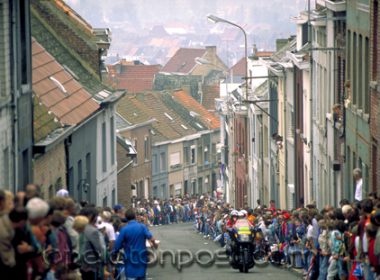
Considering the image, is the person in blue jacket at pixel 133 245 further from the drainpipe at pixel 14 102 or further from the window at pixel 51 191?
the window at pixel 51 191

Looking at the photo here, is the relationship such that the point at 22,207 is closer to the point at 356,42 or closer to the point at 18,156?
the point at 18,156

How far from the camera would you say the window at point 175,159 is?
11111cm

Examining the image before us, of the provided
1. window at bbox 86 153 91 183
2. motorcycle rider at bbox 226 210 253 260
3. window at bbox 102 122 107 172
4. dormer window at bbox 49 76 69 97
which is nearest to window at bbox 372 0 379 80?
motorcycle rider at bbox 226 210 253 260

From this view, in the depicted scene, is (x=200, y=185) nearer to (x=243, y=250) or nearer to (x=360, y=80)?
(x=360, y=80)

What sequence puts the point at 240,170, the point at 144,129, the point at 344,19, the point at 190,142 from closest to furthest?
Result: the point at 344,19 → the point at 240,170 → the point at 144,129 → the point at 190,142

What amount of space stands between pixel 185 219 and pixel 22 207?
63.1 meters

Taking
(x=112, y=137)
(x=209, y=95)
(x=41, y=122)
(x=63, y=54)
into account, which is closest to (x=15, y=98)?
(x=41, y=122)

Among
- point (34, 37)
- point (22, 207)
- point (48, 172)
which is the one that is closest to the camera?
point (22, 207)

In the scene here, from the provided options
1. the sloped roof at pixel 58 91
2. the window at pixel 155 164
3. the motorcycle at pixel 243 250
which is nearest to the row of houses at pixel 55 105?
the sloped roof at pixel 58 91

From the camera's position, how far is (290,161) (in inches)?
2226

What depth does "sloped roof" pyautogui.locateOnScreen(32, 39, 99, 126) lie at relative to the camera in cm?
3797

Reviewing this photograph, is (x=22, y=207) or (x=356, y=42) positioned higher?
(x=356, y=42)

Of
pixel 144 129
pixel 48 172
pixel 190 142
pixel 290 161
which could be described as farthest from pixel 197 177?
pixel 48 172

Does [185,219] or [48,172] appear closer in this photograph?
[48,172]
